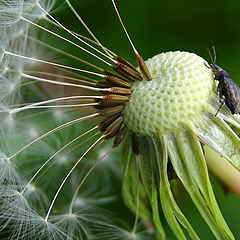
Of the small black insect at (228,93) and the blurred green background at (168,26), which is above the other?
the blurred green background at (168,26)

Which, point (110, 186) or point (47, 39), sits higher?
point (47, 39)

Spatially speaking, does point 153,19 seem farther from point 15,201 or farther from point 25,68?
point 15,201

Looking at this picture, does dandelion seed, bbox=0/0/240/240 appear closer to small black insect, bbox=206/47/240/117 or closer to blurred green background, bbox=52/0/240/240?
small black insect, bbox=206/47/240/117

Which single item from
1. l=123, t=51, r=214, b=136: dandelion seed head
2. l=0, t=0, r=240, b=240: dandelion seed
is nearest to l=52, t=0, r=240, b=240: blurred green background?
l=0, t=0, r=240, b=240: dandelion seed

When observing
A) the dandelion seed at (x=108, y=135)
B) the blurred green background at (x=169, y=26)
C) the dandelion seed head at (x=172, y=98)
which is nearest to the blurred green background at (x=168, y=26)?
the blurred green background at (x=169, y=26)

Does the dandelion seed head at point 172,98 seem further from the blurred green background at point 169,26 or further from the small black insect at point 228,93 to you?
the blurred green background at point 169,26

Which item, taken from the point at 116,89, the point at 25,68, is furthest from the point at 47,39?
the point at 116,89
